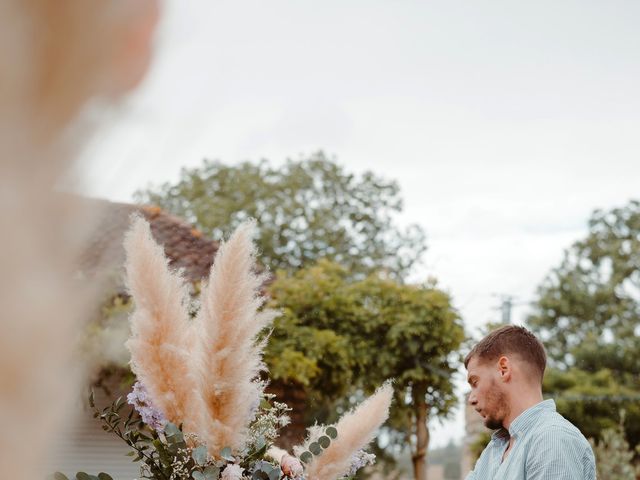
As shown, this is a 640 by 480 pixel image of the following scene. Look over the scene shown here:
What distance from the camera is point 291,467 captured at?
6.55ft

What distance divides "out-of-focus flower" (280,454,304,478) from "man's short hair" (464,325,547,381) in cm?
86

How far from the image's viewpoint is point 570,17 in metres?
1.20

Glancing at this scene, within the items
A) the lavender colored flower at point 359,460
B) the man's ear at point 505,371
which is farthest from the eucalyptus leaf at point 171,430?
the man's ear at point 505,371

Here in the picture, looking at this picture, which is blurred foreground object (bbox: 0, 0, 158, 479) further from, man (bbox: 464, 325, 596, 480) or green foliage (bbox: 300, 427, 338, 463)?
man (bbox: 464, 325, 596, 480)

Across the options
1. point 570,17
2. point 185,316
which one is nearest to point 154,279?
point 185,316

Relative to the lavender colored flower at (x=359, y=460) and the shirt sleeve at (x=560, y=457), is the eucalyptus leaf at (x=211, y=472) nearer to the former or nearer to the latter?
the lavender colored flower at (x=359, y=460)

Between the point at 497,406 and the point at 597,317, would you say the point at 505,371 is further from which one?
the point at 597,317

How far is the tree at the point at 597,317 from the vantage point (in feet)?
76.6

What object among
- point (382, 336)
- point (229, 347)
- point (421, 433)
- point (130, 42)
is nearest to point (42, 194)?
point (130, 42)

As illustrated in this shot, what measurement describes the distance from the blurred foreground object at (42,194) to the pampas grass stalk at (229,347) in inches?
46.7

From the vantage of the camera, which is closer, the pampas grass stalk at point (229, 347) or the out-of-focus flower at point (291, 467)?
the pampas grass stalk at point (229, 347)

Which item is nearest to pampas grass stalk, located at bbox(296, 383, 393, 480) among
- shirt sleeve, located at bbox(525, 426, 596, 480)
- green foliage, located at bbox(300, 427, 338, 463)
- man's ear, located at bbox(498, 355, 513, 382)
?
green foliage, located at bbox(300, 427, 338, 463)

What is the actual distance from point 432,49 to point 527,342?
6.16ft

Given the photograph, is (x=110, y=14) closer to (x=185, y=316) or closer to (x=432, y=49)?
(x=432, y=49)
